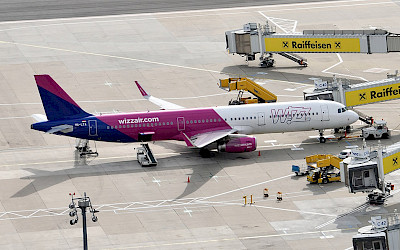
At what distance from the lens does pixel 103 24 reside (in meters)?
174

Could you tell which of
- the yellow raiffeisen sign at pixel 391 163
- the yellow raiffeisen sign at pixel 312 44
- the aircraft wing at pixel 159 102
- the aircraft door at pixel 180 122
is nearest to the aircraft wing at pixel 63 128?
the aircraft door at pixel 180 122

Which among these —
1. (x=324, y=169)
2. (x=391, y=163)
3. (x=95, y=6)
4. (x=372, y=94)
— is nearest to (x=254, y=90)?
(x=372, y=94)

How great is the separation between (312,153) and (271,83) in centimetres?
2824

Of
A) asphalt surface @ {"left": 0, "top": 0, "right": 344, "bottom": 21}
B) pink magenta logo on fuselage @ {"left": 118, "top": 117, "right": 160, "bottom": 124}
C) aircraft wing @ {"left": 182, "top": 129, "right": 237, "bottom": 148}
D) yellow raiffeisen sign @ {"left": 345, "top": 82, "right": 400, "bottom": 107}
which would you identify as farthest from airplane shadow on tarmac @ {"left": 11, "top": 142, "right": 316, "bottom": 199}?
asphalt surface @ {"left": 0, "top": 0, "right": 344, "bottom": 21}

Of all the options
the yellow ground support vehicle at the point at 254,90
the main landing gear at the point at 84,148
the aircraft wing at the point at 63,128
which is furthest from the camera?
the yellow ground support vehicle at the point at 254,90

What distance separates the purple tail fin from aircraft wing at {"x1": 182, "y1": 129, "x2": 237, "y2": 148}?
12.5 m

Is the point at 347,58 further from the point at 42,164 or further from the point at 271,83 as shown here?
the point at 42,164

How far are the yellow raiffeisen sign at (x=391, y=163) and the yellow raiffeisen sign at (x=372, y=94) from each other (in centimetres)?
2405

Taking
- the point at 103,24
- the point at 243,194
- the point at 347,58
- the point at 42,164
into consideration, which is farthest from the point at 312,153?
the point at 103,24

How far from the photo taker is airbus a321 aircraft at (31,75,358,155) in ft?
389

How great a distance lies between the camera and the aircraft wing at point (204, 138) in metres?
117

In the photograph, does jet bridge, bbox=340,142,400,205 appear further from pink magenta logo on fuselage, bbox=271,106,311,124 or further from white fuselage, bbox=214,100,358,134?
white fuselage, bbox=214,100,358,134

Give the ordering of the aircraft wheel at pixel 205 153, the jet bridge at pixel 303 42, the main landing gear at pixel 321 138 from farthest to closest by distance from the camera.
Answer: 1. the jet bridge at pixel 303 42
2. the main landing gear at pixel 321 138
3. the aircraft wheel at pixel 205 153

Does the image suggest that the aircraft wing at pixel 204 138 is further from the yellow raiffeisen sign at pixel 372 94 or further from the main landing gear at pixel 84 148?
the yellow raiffeisen sign at pixel 372 94
